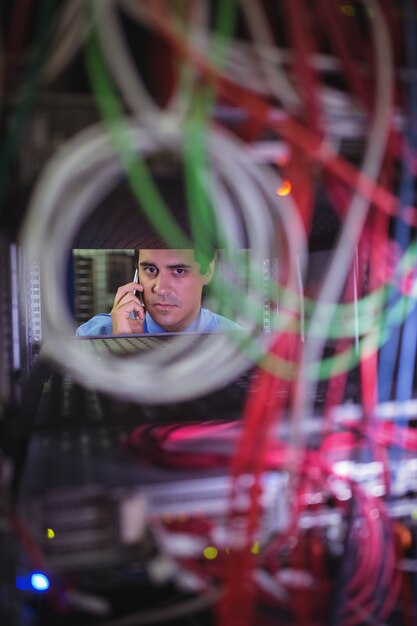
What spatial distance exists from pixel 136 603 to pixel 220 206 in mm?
620

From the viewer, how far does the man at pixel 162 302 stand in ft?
6.05

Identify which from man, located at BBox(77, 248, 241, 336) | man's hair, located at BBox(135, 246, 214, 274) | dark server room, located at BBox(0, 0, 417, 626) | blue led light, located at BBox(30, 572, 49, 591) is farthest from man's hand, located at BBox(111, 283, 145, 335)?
blue led light, located at BBox(30, 572, 49, 591)

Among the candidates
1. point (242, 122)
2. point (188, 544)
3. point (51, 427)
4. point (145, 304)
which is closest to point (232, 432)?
point (188, 544)

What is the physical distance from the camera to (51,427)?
0.80 metres

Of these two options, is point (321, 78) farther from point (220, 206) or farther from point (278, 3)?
point (220, 206)

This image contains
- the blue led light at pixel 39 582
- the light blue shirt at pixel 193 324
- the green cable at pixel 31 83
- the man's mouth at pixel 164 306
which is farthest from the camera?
the man's mouth at pixel 164 306

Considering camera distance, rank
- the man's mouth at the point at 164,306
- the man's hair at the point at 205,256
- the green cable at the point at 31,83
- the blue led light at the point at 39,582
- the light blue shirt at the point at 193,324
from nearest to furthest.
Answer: the green cable at the point at 31,83, the blue led light at the point at 39,582, the man's hair at the point at 205,256, the light blue shirt at the point at 193,324, the man's mouth at the point at 164,306

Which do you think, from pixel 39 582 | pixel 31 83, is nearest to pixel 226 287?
pixel 31 83

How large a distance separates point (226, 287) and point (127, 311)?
4.01 ft

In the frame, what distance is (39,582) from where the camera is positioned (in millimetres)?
656

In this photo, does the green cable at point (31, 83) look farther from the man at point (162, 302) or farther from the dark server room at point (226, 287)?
the man at point (162, 302)

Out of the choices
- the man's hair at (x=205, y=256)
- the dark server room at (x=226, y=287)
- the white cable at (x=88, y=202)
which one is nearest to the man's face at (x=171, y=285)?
the man's hair at (x=205, y=256)

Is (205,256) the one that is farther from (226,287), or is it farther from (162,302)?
(226,287)

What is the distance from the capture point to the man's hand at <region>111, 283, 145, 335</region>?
1.85 m
